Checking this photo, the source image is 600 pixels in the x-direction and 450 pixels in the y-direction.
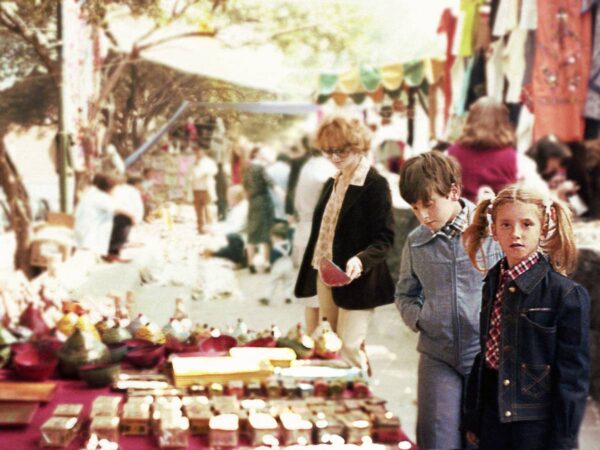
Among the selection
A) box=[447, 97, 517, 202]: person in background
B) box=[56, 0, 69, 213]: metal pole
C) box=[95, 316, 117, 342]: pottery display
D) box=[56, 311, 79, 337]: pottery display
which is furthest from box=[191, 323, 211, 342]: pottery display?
box=[447, 97, 517, 202]: person in background

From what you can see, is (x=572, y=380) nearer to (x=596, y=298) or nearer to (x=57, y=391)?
(x=57, y=391)

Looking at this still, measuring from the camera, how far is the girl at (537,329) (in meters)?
1.86

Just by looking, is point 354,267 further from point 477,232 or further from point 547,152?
point 547,152

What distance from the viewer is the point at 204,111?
2938mm

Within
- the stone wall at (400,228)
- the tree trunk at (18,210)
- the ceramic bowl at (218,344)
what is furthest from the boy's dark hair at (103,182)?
the stone wall at (400,228)

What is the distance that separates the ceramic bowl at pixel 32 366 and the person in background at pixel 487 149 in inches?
79.5

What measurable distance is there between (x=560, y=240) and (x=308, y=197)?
138 cm

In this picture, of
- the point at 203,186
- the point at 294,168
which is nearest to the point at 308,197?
the point at 294,168

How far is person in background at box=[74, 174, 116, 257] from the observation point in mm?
3338

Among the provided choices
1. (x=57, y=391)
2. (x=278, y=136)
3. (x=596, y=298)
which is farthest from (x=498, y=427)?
(x=596, y=298)

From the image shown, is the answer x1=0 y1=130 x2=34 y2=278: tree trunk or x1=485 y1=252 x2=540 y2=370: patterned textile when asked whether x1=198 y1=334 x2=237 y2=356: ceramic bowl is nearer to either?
x1=485 y1=252 x2=540 y2=370: patterned textile

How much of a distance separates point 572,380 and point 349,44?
1976 mm

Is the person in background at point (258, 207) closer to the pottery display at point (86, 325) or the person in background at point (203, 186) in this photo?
the person in background at point (203, 186)

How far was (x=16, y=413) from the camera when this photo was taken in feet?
6.21
